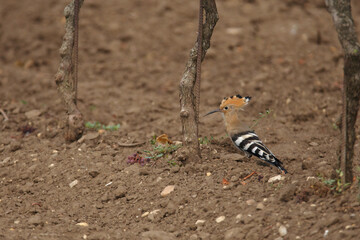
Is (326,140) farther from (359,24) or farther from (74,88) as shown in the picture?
(359,24)

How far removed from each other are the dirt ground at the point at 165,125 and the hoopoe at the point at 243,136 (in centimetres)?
11

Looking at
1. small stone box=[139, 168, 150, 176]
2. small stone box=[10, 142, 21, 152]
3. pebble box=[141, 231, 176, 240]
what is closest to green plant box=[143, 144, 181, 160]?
small stone box=[139, 168, 150, 176]

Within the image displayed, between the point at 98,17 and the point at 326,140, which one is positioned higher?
the point at 98,17

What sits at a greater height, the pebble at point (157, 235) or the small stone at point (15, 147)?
the small stone at point (15, 147)

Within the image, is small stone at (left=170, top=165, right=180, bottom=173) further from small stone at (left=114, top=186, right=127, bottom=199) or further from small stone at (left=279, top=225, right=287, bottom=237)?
small stone at (left=279, top=225, right=287, bottom=237)

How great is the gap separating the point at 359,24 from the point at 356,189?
6284mm

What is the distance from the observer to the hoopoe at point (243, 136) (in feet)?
16.5

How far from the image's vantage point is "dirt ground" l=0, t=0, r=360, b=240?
4.32 m

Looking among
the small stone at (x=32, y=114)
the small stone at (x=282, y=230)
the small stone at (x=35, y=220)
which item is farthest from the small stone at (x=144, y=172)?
the small stone at (x=32, y=114)

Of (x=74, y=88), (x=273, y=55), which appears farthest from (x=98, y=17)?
(x=74, y=88)

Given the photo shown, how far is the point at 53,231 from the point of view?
4.43m

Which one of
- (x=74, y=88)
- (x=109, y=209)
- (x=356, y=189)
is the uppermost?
(x=74, y=88)

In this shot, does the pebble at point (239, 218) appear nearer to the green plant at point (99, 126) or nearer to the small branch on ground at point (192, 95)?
the small branch on ground at point (192, 95)

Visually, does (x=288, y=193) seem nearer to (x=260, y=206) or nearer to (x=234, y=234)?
(x=260, y=206)
